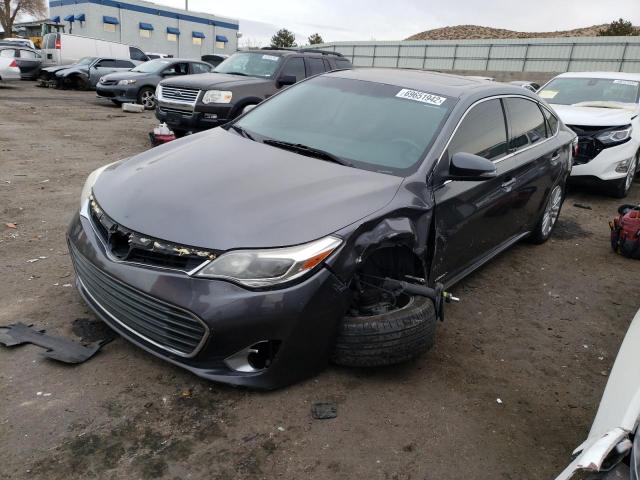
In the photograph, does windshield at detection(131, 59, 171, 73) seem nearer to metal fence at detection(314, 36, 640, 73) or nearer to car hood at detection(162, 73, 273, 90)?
car hood at detection(162, 73, 273, 90)

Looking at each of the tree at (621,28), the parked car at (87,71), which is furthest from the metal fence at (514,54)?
the parked car at (87,71)

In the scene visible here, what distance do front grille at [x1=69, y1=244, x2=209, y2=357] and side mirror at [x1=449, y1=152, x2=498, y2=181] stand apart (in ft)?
5.92

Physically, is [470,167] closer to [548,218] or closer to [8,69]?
[548,218]

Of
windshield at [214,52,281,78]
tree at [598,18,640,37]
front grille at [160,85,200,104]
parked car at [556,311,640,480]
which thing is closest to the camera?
parked car at [556,311,640,480]

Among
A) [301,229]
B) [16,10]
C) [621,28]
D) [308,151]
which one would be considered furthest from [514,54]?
[16,10]

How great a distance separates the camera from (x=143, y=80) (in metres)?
14.4

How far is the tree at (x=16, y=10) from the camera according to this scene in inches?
1924

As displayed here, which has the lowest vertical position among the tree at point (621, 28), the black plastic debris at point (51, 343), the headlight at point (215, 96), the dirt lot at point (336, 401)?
the dirt lot at point (336, 401)

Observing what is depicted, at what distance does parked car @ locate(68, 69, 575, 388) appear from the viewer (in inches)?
96.0

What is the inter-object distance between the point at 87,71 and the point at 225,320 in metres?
19.4

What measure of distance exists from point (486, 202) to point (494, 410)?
5.13 feet

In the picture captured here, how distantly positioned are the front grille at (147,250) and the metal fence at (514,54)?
23.4 meters

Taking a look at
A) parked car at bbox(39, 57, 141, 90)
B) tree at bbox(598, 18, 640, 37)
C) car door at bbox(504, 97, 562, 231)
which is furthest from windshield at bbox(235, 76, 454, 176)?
tree at bbox(598, 18, 640, 37)

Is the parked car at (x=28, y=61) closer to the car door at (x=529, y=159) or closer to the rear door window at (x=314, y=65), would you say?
the rear door window at (x=314, y=65)
